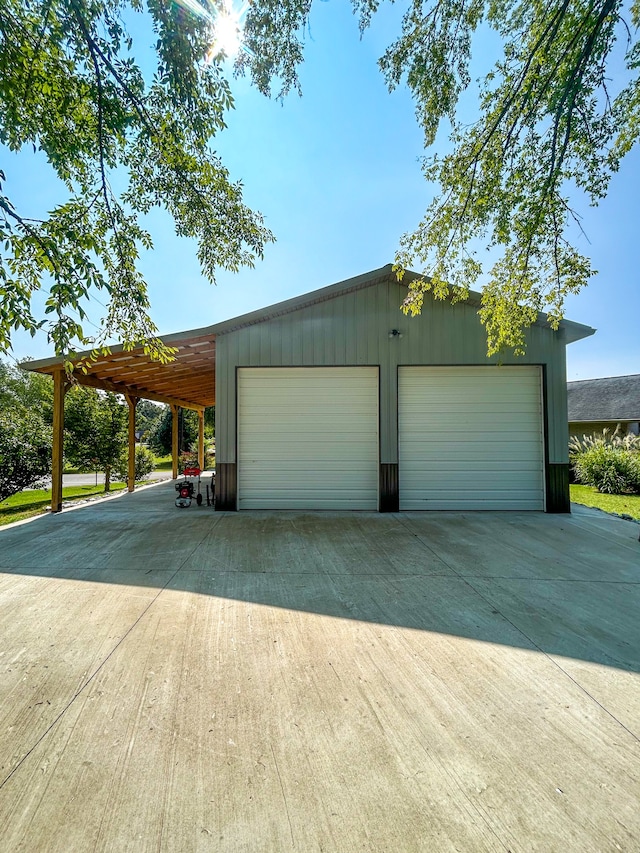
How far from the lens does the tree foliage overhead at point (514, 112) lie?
11.9 feet

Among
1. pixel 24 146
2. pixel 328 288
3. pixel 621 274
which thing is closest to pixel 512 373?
pixel 621 274

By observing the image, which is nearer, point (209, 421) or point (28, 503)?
point (28, 503)

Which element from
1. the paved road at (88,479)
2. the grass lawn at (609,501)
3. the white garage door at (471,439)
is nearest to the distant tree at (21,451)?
the paved road at (88,479)

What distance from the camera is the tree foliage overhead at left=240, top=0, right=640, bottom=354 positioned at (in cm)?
364

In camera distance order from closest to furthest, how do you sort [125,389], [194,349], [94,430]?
[194,349], [125,389], [94,430]

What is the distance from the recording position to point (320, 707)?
6.27 feet

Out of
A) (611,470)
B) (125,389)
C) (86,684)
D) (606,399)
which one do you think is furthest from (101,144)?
(606,399)

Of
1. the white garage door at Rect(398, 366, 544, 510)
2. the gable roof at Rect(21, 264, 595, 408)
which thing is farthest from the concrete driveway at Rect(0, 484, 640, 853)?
the gable roof at Rect(21, 264, 595, 408)

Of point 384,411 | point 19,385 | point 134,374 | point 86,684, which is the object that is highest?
point 19,385

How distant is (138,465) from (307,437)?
28.8ft

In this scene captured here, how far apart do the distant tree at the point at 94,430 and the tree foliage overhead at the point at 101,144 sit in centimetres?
900

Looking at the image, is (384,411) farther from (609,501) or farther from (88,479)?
(88,479)

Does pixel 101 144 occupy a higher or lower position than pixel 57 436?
higher

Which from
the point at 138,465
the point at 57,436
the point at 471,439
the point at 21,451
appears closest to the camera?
the point at 471,439
